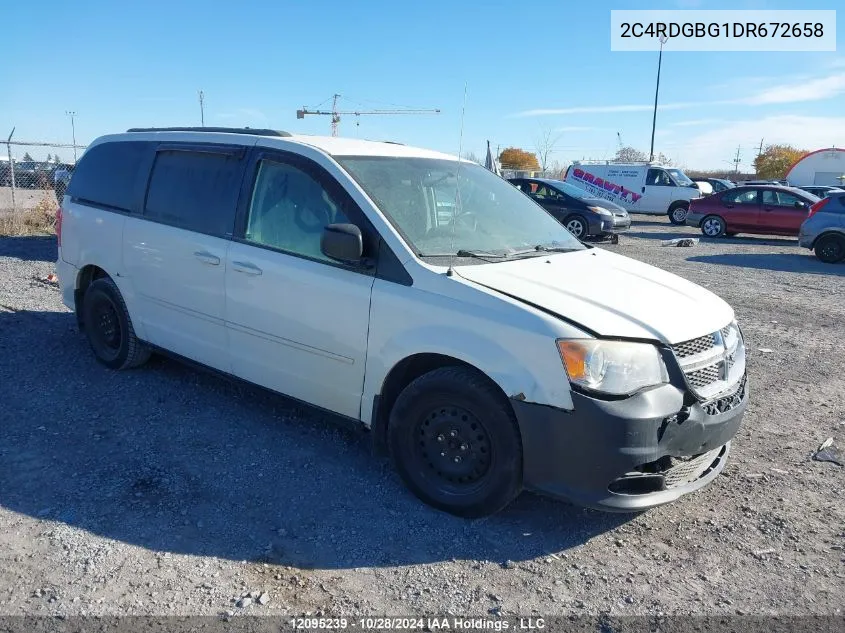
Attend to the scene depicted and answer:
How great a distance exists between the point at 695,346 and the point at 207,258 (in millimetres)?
3059

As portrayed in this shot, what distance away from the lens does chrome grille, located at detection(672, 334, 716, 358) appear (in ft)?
11.0

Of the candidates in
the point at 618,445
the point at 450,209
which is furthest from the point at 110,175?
the point at 618,445

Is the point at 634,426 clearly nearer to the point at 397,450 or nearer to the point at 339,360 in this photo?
the point at 397,450

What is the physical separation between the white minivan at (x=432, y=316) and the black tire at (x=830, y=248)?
1265 centimetres

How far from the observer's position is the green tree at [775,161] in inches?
2643

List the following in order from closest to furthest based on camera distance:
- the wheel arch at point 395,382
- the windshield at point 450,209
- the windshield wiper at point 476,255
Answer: the wheel arch at point 395,382 < the windshield wiper at point 476,255 < the windshield at point 450,209

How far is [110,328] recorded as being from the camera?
5.73 metres

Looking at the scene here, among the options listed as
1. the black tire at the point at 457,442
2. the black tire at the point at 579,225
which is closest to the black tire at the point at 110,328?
the black tire at the point at 457,442

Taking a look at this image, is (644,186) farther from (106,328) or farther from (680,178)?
(106,328)

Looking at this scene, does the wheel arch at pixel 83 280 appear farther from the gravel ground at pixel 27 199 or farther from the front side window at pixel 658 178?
the front side window at pixel 658 178

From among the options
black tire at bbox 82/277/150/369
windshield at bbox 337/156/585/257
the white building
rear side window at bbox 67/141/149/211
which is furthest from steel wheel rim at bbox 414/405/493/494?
the white building

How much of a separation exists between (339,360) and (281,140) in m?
1.51

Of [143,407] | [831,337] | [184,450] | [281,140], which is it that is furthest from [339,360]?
[831,337]

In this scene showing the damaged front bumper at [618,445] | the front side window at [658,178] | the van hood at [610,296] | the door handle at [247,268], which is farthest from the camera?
the front side window at [658,178]
